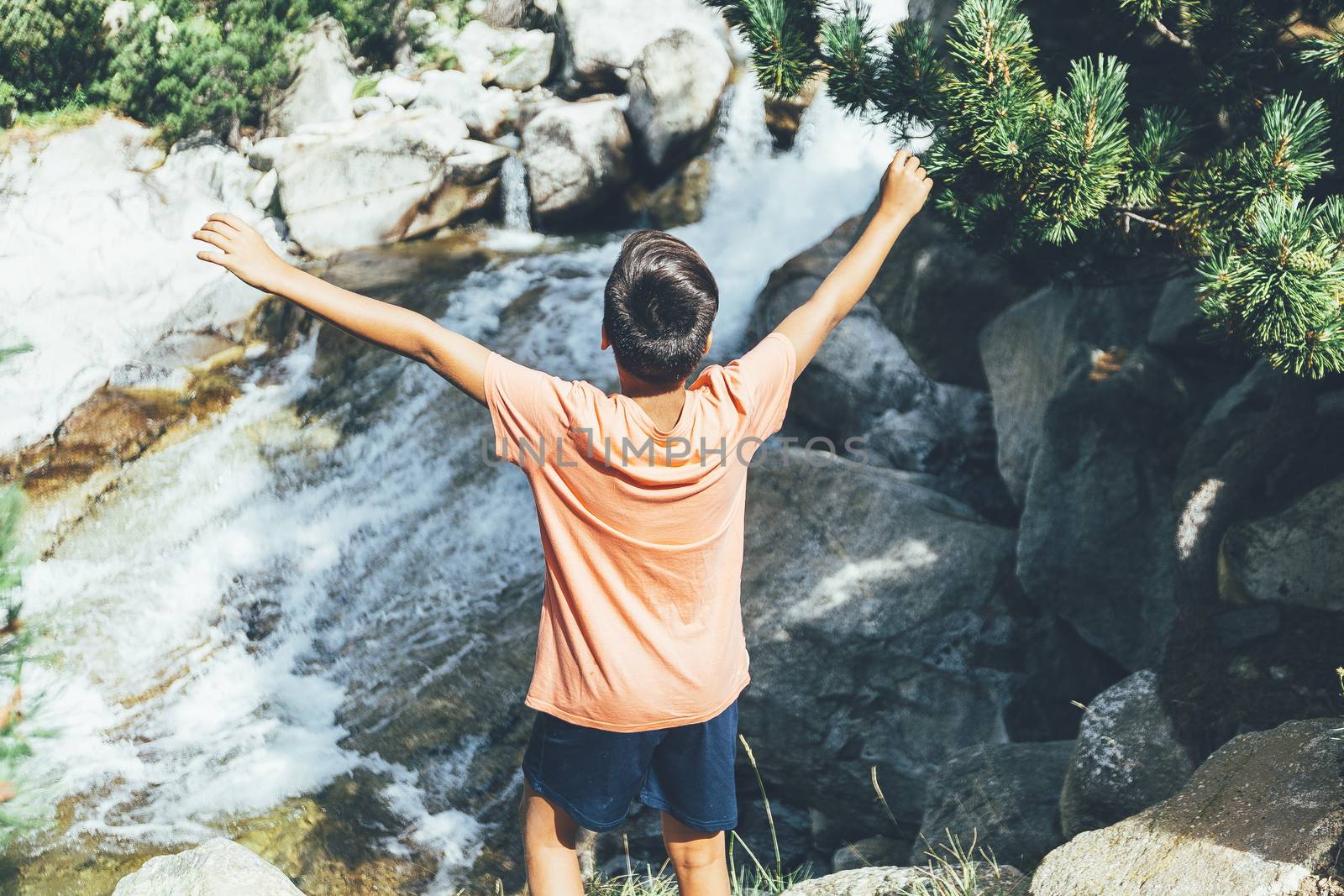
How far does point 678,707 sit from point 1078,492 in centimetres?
285

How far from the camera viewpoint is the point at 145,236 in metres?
10.7

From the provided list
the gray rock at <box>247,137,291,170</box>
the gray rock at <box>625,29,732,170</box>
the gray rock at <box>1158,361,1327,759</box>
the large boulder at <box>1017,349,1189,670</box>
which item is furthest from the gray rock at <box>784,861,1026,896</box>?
the gray rock at <box>247,137,291,170</box>

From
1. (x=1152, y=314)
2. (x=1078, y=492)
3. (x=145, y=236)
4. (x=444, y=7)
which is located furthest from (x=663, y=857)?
(x=444, y=7)

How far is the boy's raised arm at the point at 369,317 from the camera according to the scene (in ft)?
7.67

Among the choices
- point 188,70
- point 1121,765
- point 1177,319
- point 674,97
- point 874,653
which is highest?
point 188,70

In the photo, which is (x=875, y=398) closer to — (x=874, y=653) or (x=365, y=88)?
(x=874, y=653)

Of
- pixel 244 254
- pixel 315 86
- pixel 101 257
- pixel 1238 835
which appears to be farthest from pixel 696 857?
pixel 315 86

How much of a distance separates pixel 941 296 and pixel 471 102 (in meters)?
8.29

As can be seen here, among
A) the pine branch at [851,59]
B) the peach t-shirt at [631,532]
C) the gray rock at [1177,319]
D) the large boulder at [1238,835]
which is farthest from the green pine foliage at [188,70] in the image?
the large boulder at [1238,835]

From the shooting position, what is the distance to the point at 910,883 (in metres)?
3.28

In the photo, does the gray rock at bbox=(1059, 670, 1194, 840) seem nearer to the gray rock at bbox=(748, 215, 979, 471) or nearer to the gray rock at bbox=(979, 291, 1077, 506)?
the gray rock at bbox=(979, 291, 1077, 506)

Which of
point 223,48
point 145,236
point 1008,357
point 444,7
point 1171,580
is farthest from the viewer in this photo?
point 444,7

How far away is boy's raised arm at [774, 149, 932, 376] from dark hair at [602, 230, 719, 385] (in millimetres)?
370

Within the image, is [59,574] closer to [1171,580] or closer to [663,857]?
[663,857]
